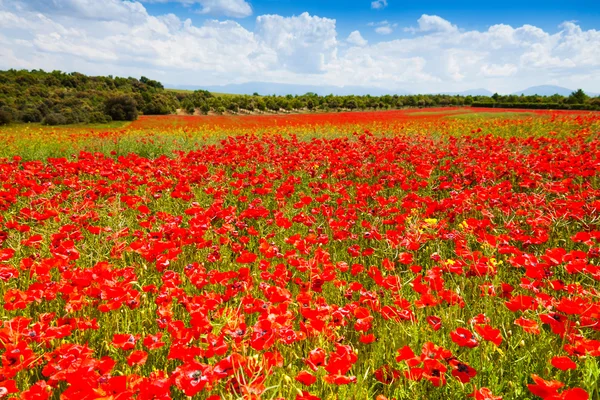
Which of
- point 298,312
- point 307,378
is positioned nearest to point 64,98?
point 298,312

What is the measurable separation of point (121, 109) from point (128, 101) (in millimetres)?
949

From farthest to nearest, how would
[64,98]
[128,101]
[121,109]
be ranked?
1. [64,98]
2. [128,101]
3. [121,109]

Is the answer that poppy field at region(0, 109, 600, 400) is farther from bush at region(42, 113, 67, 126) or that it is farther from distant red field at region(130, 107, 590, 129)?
bush at region(42, 113, 67, 126)

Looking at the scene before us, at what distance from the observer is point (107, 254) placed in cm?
383

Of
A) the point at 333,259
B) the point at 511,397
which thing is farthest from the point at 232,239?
the point at 511,397

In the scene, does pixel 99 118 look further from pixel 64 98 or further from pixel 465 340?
pixel 465 340

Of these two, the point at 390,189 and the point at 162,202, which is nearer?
the point at 162,202

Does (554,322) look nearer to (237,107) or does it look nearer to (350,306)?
(350,306)

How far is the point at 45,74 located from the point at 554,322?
61.3m

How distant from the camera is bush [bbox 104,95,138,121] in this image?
3148cm

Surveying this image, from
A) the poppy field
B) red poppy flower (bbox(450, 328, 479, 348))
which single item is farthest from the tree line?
red poppy flower (bbox(450, 328, 479, 348))

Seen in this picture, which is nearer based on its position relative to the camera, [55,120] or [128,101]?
[55,120]

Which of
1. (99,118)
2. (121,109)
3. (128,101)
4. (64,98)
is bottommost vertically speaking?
(99,118)

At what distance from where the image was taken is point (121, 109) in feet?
103
